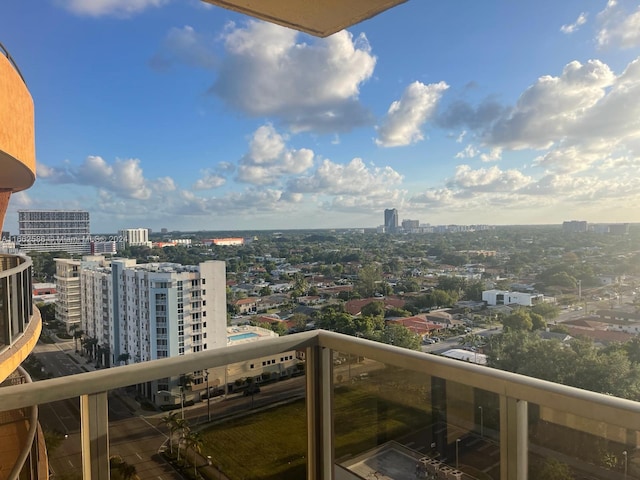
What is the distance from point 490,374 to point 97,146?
2812cm

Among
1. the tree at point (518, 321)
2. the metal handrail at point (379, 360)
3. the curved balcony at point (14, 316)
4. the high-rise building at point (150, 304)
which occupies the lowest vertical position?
the high-rise building at point (150, 304)

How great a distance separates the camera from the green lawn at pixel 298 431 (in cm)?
142

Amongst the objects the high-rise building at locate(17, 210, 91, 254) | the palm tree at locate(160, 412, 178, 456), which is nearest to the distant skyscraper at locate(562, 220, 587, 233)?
the palm tree at locate(160, 412, 178, 456)

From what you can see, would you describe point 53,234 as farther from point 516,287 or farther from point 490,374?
point 490,374

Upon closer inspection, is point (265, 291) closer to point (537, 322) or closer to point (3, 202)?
point (3, 202)

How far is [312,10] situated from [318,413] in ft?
4.67

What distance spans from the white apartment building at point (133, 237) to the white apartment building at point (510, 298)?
11794 mm

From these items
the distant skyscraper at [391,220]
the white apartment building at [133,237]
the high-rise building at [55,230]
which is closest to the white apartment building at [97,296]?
the high-rise building at [55,230]

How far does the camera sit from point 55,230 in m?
14.2

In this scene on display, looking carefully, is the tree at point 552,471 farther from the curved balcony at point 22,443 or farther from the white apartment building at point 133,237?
the white apartment building at point 133,237

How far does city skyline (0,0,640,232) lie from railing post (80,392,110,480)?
3.87 ft

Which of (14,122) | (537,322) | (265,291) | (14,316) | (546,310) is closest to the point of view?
(14,316)

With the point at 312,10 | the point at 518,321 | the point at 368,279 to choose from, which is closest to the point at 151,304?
the point at 368,279

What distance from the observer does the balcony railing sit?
1.00 m
